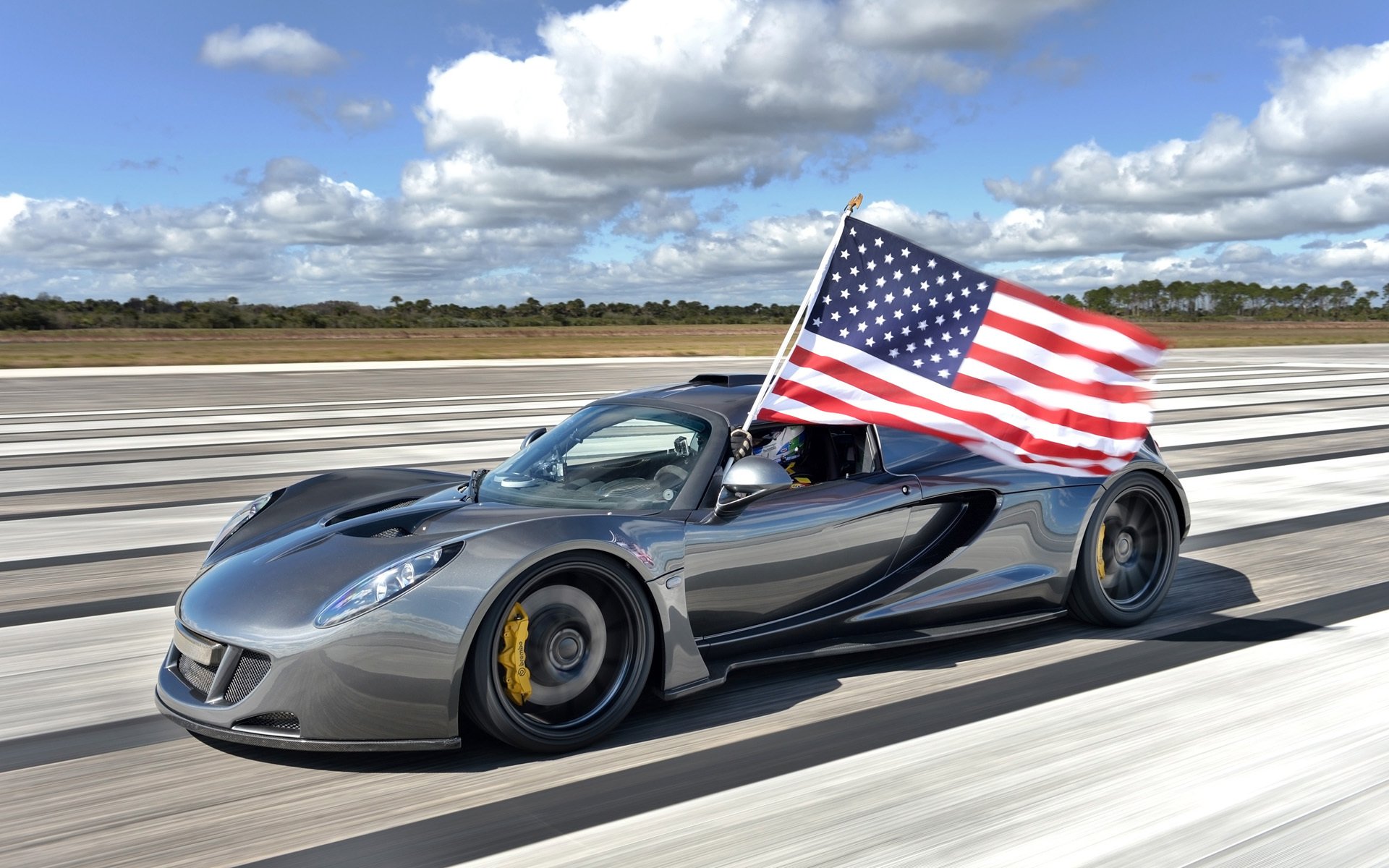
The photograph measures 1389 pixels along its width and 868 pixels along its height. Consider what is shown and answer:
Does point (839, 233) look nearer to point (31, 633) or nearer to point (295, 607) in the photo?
A: point (295, 607)

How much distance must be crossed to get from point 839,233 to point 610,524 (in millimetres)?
1848

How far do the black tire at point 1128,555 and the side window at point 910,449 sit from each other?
0.78m

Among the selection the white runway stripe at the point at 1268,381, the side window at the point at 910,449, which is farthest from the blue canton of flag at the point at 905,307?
the white runway stripe at the point at 1268,381

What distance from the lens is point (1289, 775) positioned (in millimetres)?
3457

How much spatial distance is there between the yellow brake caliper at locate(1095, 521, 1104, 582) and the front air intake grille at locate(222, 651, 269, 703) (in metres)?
3.53

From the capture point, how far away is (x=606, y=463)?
4.80m

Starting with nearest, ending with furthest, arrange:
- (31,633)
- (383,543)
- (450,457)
Answer: (383,543) → (31,633) → (450,457)

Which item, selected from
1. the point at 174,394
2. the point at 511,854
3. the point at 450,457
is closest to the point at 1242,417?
the point at 450,457

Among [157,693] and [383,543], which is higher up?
[383,543]

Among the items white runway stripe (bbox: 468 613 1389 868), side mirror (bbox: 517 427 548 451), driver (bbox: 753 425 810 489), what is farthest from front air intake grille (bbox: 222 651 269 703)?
driver (bbox: 753 425 810 489)

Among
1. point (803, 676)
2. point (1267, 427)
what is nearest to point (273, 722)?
point (803, 676)

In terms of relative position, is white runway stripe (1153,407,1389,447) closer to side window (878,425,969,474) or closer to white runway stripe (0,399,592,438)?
white runway stripe (0,399,592,438)

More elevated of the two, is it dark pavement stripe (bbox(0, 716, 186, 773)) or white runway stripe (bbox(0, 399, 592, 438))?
white runway stripe (bbox(0, 399, 592, 438))

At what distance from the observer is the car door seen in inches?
161
